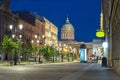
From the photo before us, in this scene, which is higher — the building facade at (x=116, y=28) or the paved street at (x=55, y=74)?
the building facade at (x=116, y=28)

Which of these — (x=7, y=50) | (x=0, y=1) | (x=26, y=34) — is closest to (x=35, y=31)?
(x=26, y=34)

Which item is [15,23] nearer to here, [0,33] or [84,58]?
[0,33]

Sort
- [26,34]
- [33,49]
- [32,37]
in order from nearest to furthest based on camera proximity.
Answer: [33,49]
[26,34]
[32,37]

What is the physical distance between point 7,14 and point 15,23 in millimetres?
8627

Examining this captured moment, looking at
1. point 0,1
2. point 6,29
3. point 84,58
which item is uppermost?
Answer: point 0,1

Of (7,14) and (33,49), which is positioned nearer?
(33,49)

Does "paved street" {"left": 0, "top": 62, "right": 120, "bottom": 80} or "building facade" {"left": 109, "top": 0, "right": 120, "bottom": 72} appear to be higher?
"building facade" {"left": 109, "top": 0, "right": 120, "bottom": 72}

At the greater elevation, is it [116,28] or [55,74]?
[116,28]

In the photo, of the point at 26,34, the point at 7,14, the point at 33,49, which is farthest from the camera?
the point at 26,34

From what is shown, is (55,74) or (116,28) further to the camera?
(116,28)

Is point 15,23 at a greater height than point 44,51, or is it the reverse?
point 15,23

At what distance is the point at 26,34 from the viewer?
174 meters

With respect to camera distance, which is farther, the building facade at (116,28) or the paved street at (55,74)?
the building facade at (116,28)

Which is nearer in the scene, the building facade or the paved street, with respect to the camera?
the paved street
